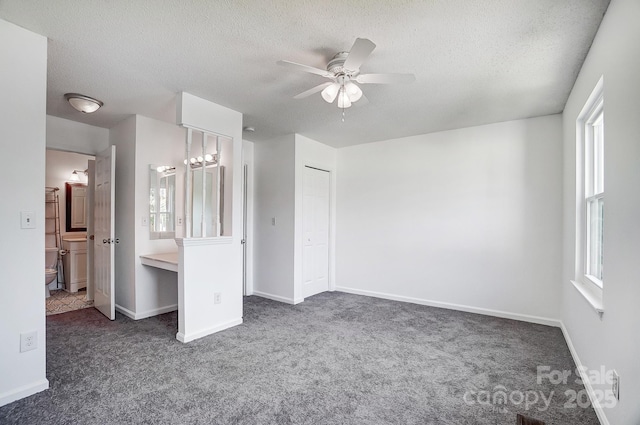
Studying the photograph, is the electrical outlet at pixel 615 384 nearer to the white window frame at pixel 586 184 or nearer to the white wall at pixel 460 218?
the white window frame at pixel 586 184

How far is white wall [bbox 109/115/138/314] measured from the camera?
11.9 feet

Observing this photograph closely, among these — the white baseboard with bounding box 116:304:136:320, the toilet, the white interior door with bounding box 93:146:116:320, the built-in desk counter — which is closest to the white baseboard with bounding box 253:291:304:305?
the built-in desk counter

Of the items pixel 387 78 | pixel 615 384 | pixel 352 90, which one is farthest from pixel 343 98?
pixel 615 384

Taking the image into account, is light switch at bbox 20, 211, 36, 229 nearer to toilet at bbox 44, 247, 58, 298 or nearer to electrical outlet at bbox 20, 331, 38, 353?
electrical outlet at bbox 20, 331, 38, 353

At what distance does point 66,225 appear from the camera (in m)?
5.26

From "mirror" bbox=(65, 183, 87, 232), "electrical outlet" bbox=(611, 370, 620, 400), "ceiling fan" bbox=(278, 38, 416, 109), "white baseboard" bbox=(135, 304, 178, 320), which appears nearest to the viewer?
"electrical outlet" bbox=(611, 370, 620, 400)

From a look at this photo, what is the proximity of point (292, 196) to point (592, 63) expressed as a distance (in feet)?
10.7

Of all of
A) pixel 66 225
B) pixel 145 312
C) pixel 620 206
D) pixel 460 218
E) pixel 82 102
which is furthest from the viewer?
pixel 66 225

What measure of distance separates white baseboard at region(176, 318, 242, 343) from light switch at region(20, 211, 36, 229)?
1.53 metres

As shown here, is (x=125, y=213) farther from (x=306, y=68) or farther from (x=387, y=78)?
(x=387, y=78)

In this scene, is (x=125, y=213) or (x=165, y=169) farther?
→ (x=165, y=169)

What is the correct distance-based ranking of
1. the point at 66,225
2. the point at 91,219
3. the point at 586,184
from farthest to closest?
1. the point at 66,225
2. the point at 91,219
3. the point at 586,184

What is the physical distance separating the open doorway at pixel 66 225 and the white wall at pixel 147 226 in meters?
1.66

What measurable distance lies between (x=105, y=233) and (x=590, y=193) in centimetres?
491
